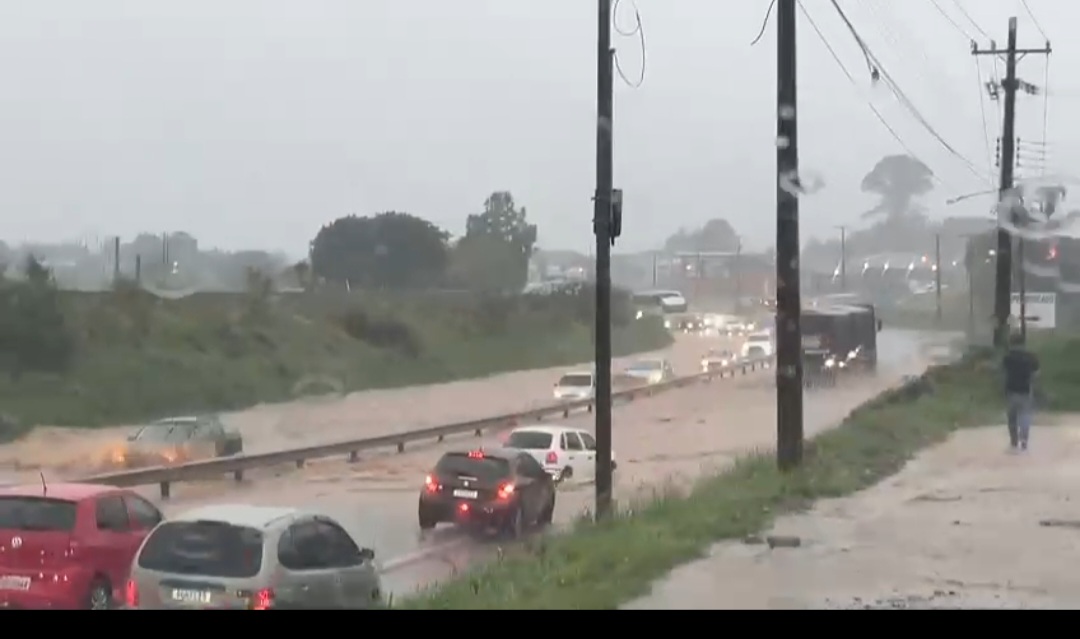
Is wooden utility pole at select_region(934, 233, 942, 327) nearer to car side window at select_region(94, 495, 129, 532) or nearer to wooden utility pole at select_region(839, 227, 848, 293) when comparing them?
wooden utility pole at select_region(839, 227, 848, 293)

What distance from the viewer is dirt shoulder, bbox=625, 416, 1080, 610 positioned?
37.3 ft

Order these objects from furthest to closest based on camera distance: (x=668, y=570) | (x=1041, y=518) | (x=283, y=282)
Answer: (x=283, y=282) → (x=1041, y=518) → (x=668, y=570)

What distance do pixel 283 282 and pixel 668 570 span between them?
5609cm

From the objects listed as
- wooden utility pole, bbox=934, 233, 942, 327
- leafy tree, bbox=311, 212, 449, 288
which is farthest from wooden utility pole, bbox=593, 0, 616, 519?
wooden utility pole, bbox=934, 233, 942, 327

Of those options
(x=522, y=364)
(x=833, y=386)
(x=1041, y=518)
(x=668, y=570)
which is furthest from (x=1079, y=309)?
(x=668, y=570)

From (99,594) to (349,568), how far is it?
1943mm

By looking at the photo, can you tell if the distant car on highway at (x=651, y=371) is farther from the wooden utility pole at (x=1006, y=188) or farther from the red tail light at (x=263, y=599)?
the red tail light at (x=263, y=599)

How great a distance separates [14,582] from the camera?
1208 centimetres

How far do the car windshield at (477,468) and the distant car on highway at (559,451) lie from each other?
578 cm

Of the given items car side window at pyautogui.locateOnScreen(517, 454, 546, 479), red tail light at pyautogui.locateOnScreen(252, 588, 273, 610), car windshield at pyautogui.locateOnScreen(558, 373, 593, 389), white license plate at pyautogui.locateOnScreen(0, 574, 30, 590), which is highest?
red tail light at pyautogui.locateOnScreen(252, 588, 273, 610)

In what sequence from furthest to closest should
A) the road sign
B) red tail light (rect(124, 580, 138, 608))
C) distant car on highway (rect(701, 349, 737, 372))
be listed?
distant car on highway (rect(701, 349, 737, 372)) < the road sign < red tail light (rect(124, 580, 138, 608))

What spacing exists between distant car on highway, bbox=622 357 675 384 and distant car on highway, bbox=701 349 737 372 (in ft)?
12.5
